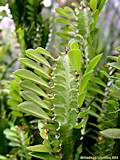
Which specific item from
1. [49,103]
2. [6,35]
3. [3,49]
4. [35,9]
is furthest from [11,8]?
[6,35]

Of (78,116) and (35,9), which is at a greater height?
(35,9)

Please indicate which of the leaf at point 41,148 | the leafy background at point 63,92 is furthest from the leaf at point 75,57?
the leaf at point 41,148

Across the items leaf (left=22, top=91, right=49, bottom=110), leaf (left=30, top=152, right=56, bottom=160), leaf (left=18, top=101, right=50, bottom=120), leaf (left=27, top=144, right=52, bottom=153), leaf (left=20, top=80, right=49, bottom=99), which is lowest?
leaf (left=30, top=152, right=56, bottom=160)

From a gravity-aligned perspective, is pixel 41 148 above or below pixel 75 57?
below

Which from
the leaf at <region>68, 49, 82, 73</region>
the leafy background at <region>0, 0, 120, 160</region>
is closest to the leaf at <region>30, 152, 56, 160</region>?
the leafy background at <region>0, 0, 120, 160</region>

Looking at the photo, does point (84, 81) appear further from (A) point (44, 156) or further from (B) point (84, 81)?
(A) point (44, 156)

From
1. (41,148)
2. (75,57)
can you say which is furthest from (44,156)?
(75,57)

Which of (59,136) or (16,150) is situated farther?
(16,150)

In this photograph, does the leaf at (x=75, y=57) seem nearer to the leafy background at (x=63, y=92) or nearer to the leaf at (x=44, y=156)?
the leafy background at (x=63, y=92)

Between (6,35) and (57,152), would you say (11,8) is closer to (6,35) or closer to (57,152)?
(57,152)

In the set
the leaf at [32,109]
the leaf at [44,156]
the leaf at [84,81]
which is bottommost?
the leaf at [44,156]

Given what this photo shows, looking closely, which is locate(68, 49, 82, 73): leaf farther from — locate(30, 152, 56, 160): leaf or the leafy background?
locate(30, 152, 56, 160): leaf
